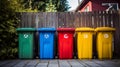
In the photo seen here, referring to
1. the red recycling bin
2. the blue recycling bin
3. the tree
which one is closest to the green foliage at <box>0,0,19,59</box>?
the blue recycling bin

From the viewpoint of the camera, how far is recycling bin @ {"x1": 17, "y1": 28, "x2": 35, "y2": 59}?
13.1 meters

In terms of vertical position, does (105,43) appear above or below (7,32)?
below

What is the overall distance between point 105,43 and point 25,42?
312cm

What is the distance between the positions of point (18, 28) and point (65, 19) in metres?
2.18

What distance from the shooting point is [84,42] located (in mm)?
13047

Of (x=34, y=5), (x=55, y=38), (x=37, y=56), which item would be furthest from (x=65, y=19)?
(x=34, y=5)

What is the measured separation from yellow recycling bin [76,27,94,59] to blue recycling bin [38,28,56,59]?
1.05 m

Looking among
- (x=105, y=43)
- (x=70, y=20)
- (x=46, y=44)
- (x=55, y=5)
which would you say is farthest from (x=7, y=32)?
(x=55, y=5)

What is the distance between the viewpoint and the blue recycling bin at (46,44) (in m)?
13.2

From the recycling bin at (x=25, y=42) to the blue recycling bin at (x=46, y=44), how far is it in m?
0.36

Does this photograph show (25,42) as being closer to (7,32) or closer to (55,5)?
(7,32)

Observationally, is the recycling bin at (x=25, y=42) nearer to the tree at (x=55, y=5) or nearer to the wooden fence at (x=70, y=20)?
the wooden fence at (x=70, y=20)

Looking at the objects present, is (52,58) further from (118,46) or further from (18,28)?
(118,46)

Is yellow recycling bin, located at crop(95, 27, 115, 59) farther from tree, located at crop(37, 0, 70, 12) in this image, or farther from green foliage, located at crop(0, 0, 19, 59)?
tree, located at crop(37, 0, 70, 12)
